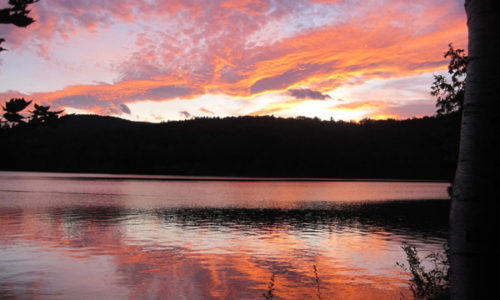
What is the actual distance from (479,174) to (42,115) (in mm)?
3965

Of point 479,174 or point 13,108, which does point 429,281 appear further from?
point 13,108

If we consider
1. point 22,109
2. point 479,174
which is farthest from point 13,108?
point 479,174

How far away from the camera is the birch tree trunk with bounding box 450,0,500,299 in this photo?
249cm

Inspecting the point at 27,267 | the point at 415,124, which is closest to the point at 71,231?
the point at 27,267

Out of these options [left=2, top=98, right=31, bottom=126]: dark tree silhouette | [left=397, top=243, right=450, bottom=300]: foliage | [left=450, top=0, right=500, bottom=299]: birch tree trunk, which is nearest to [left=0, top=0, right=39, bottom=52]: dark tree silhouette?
[left=2, top=98, right=31, bottom=126]: dark tree silhouette

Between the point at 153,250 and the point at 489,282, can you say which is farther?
the point at 153,250

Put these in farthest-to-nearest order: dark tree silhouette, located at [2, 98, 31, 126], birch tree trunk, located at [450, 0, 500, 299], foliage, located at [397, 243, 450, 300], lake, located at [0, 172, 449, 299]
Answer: lake, located at [0, 172, 449, 299], foliage, located at [397, 243, 450, 300], dark tree silhouette, located at [2, 98, 31, 126], birch tree trunk, located at [450, 0, 500, 299]

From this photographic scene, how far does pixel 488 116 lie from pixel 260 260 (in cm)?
2016

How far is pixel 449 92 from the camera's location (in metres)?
13.9

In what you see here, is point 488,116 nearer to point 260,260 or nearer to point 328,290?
point 328,290

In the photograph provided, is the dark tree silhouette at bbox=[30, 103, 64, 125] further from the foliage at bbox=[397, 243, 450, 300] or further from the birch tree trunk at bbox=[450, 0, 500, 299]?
the foliage at bbox=[397, 243, 450, 300]

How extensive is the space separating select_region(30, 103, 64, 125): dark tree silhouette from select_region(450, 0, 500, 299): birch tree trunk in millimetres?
3682

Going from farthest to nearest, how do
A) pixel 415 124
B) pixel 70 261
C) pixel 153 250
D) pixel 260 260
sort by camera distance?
1. pixel 415 124
2. pixel 153 250
3. pixel 260 260
4. pixel 70 261

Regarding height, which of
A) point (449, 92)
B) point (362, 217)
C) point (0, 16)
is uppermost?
point (449, 92)
